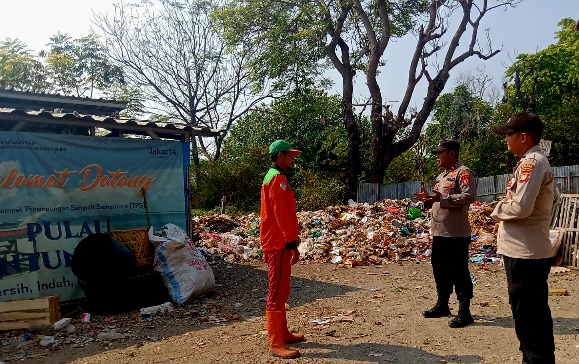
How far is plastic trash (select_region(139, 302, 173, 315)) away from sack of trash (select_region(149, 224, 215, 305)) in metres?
0.18

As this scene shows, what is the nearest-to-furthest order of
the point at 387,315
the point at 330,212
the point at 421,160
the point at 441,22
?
1. the point at 387,315
2. the point at 330,212
3. the point at 441,22
4. the point at 421,160

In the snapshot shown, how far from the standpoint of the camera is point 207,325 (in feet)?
19.6

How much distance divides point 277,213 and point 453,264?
197 centimetres

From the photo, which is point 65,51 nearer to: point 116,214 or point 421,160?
point 421,160

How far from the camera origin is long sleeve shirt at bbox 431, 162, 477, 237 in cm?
515

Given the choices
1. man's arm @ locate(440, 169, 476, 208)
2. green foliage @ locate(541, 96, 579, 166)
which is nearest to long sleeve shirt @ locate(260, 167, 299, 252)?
man's arm @ locate(440, 169, 476, 208)

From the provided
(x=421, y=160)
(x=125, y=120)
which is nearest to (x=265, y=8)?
(x=421, y=160)

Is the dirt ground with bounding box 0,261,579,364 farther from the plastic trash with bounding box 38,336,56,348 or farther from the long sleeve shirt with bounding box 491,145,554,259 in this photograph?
the long sleeve shirt with bounding box 491,145,554,259

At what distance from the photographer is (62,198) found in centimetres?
704

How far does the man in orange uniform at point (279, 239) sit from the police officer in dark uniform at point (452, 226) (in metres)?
1.39

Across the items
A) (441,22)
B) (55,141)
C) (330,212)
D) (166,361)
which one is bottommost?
(166,361)

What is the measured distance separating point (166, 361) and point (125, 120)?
4.13m

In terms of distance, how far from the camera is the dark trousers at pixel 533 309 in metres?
3.43

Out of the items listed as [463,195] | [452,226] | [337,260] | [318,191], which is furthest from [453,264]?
[318,191]
